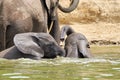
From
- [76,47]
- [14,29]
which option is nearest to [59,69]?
[76,47]

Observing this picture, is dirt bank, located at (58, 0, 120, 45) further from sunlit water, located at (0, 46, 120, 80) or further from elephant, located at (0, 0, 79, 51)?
sunlit water, located at (0, 46, 120, 80)

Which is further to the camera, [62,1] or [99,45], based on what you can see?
[62,1]

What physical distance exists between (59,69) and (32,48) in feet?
5.86

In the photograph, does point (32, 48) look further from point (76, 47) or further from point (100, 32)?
point (100, 32)

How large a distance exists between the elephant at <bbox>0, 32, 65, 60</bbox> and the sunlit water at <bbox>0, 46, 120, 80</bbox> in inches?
10.4

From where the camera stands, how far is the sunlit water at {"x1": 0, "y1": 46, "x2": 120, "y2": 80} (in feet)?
21.3

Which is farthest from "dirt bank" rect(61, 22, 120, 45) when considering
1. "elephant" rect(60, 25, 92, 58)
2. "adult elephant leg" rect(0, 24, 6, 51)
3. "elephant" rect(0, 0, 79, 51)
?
"adult elephant leg" rect(0, 24, 6, 51)

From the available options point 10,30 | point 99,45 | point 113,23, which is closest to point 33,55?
point 10,30

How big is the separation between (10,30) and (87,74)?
3565mm

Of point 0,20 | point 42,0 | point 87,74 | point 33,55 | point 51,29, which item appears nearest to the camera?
point 87,74

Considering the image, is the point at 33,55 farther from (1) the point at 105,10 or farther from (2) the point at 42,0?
(1) the point at 105,10

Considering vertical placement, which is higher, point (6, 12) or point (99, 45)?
point (6, 12)

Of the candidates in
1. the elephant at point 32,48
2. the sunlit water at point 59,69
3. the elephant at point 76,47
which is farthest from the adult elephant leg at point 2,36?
the sunlit water at point 59,69

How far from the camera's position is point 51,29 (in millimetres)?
11570
